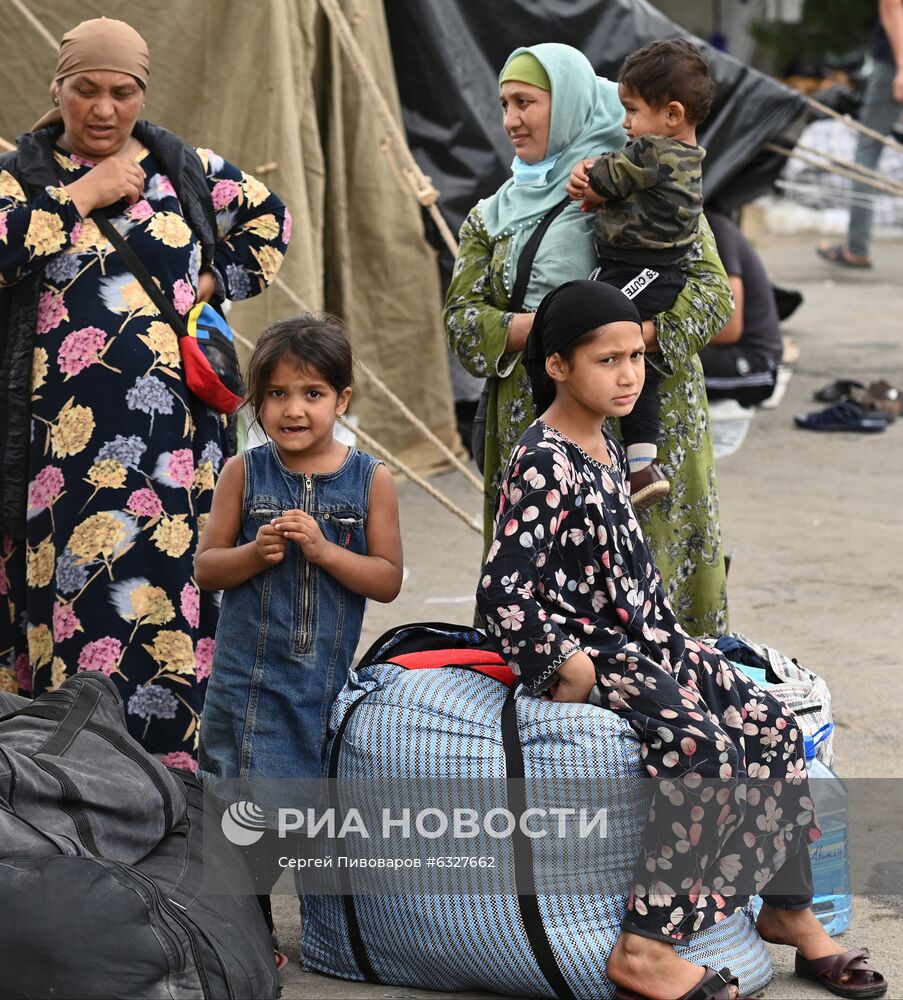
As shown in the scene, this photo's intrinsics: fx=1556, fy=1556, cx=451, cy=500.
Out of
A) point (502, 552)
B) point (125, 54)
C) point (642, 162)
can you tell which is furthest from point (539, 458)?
point (125, 54)

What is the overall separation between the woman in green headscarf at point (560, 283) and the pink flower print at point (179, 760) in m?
1.03

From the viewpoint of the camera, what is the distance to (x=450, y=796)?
287 cm

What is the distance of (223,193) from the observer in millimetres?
3838

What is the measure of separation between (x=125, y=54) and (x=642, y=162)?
116 cm

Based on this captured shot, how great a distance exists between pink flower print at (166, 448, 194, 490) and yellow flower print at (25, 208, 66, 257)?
535 millimetres

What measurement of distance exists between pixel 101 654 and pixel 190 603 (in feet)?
0.77

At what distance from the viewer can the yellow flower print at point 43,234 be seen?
344 centimetres

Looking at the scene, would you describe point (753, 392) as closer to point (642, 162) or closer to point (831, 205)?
point (642, 162)

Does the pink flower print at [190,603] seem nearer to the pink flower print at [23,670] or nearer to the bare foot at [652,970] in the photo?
the pink flower print at [23,670]

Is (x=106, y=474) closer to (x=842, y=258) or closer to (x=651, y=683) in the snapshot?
(x=651, y=683)

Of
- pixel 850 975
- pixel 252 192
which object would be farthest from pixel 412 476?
pixel 850 975

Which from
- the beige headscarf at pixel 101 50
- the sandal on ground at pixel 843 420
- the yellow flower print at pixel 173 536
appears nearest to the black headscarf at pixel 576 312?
the yellow flower print at pixel 173 536

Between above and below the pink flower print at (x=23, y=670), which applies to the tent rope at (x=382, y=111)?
above

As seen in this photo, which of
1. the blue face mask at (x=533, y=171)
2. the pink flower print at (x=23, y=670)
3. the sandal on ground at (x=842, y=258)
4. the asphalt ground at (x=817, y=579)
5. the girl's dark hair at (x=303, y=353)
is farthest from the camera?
the sandal on ground at (x=842, y=258)
